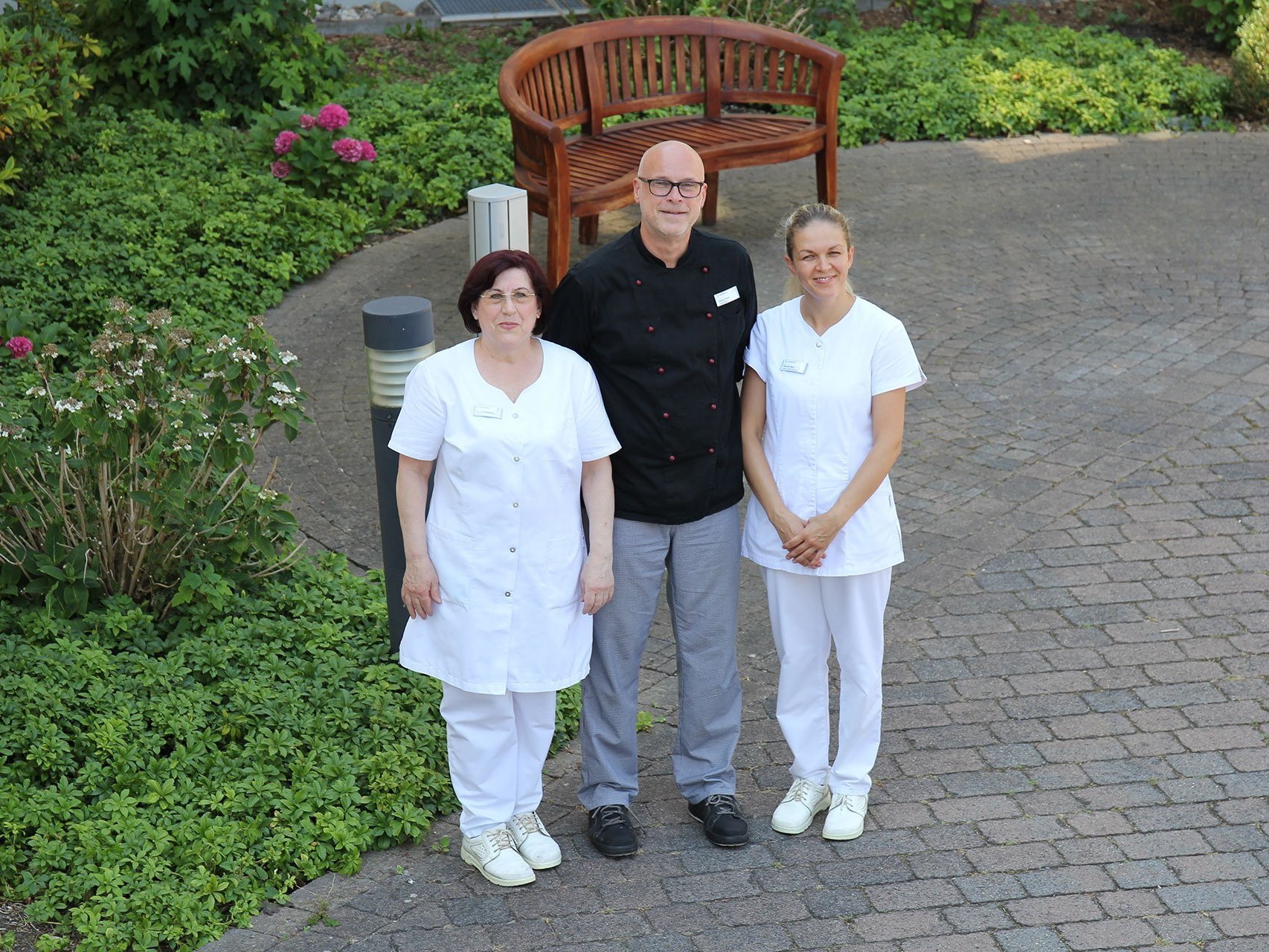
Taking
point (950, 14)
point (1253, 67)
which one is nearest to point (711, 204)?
point (950, 14)

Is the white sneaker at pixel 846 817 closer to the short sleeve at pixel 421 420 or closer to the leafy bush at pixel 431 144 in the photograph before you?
the short sleeve at pixel 421 420

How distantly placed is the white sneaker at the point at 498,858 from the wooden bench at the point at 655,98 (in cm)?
432

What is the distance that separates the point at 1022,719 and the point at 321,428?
11.8 feet

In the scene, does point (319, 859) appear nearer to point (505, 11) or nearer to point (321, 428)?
point (321, 428)

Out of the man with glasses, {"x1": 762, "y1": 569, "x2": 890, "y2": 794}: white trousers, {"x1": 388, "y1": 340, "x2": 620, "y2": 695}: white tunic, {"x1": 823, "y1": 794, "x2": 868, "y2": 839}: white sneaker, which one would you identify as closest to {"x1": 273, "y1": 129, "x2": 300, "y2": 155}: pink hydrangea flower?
the man with glasses

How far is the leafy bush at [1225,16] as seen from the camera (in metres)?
12.4

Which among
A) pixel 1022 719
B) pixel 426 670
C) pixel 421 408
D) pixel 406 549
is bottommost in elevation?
pixel 1022 719

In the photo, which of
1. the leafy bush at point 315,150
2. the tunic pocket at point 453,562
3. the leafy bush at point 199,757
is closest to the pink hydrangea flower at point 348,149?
the leafy bush at point 315,150

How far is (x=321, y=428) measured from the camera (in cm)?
687

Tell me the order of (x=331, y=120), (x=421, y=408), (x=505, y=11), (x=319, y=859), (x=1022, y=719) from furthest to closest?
1. (x=505, y=11)
2. (x=331, y=120)
3. (x=1022, y=719)
4. (x=319, y=859)
5. (x=421, y=408)

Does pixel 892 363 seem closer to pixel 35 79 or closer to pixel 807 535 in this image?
pixel 807 535

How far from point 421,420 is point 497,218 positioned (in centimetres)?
171

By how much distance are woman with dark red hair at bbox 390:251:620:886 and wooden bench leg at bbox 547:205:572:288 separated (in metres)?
3.88

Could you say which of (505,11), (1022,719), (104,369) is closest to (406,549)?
(104,369)
